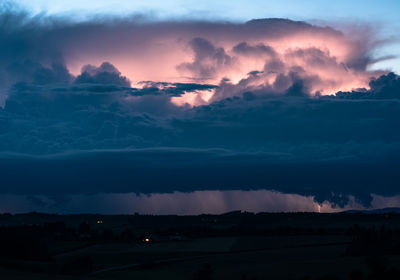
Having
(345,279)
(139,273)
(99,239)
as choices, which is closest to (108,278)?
(139,273)

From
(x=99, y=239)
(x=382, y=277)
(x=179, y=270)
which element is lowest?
(x=382, y=277)

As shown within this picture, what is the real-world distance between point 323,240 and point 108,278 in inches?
3195

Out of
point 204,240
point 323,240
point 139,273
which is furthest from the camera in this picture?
point 204,240

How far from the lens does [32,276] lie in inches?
3231

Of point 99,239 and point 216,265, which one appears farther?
point 99,239

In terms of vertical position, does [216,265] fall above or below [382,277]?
above

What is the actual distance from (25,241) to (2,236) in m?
6.19

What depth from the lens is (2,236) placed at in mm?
127688

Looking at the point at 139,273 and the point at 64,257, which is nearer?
the point at 139,273

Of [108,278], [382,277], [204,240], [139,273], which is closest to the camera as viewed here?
[382,277]

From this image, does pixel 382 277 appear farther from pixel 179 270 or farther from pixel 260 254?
pixel 260 254

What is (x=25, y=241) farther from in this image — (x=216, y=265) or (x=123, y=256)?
(x=216, y=265)

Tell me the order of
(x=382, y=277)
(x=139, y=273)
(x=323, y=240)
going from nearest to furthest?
(x=382, y=277) → (x=139, y=273) → (x=323, y=240)

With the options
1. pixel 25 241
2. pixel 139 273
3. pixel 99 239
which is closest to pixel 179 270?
pixel 139 273
